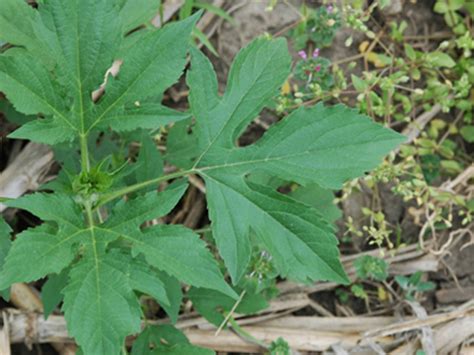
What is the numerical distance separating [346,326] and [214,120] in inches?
62.1

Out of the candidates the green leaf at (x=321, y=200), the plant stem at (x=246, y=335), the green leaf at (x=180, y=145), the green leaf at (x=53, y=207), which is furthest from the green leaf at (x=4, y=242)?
the green leaf at (x=321, y=200)

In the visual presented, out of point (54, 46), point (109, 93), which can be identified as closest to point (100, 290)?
point (109, 93)

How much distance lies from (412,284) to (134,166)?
5.63ft

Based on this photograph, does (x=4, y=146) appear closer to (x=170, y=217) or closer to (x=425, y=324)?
(x=170, y=217)

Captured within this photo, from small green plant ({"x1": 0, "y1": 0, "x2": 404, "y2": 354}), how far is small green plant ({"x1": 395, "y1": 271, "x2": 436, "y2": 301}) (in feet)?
4.41

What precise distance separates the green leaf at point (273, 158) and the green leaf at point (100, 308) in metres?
0.34

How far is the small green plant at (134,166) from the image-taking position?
2025mm

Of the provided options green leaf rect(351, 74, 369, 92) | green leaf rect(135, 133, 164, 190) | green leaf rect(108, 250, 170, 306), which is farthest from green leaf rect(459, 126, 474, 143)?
green leaf rect(108, 250, 170, 306)

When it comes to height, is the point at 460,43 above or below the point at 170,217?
above

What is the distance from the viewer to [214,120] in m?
2.29

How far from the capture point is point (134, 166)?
2361 mm

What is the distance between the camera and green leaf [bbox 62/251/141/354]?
1973 millimetres

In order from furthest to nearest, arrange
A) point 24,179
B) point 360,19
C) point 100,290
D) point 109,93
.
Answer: point 360,19 < point 24,179 < point 109,93 < point 100,290

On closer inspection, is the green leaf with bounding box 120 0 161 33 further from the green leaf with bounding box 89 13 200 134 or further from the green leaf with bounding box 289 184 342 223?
the green leaf with bounding box 289 184 342 223
